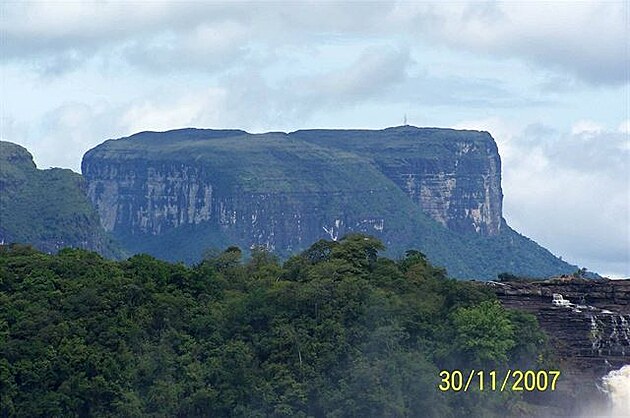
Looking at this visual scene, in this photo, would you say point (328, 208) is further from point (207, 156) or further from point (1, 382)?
point (1, 382)

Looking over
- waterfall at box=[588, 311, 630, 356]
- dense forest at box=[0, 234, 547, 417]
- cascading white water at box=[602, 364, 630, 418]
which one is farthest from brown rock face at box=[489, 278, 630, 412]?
dense forest at box=[0, 234, 547, 417]

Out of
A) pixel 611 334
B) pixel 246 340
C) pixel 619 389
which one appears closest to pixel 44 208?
pixel 611 334

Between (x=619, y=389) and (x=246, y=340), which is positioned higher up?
(x=246, y=340)

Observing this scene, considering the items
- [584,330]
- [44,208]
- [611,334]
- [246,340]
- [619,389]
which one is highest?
[44,208]

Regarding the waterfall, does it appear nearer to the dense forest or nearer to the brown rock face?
the brown rock face

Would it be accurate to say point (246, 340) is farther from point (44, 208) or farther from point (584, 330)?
point (44, 208)

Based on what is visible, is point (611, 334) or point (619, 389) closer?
point (619, 389)

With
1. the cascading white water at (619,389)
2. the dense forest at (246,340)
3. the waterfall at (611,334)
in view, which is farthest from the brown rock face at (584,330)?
the dense forest at (246,340)

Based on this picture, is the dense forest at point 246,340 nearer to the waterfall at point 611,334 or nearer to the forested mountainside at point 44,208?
the waterfall at point 611,334
